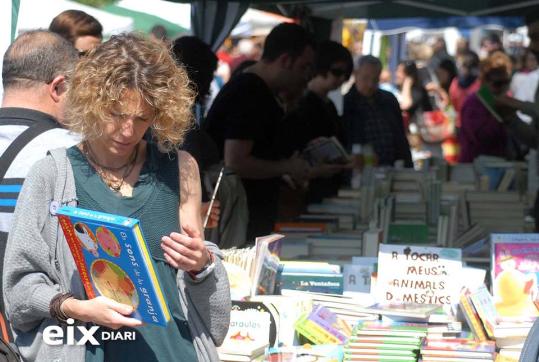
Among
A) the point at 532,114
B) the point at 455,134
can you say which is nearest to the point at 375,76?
the point at 532,114

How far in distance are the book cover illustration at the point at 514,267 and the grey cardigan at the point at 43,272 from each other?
59.7 inches

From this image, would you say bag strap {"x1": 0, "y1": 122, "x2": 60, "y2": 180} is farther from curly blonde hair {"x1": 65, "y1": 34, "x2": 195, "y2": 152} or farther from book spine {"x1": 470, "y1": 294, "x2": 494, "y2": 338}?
book spine {"x1": 470, "y1": 294, "x2": 494, "y2": 338}

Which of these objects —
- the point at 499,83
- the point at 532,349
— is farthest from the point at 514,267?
the point at 499,83

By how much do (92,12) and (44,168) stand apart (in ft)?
9.95

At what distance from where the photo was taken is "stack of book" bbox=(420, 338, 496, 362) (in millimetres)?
3115

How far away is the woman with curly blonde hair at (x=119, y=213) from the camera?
2.23 metres

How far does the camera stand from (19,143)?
2.74 metres

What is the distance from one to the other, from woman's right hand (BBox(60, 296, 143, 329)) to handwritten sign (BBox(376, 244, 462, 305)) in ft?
4.69

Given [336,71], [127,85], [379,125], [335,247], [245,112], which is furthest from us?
[379,125]

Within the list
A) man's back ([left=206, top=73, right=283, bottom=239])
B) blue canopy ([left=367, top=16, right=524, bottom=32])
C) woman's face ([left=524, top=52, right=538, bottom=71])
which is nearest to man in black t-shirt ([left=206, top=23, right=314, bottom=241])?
man's back ([left=206, top=73, right=283, bottom=239])

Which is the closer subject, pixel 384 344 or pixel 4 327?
pixel 4 327

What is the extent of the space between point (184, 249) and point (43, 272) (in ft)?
1.08

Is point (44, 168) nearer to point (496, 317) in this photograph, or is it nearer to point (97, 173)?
point (97, 173)

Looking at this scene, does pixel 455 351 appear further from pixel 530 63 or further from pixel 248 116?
pixel 530 63
